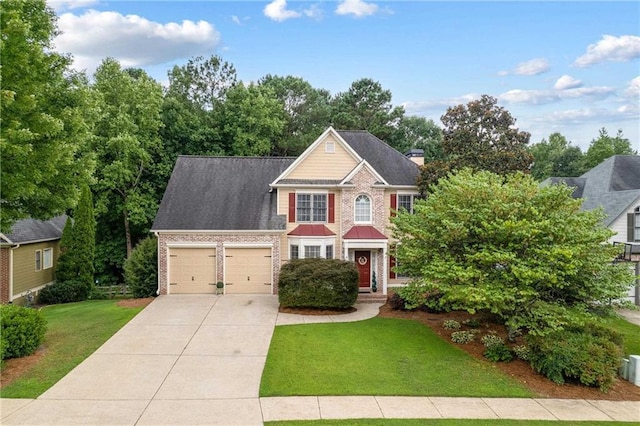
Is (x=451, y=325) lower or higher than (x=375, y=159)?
lower

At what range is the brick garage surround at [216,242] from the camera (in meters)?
20.1

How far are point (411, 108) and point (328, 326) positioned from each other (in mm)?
35544

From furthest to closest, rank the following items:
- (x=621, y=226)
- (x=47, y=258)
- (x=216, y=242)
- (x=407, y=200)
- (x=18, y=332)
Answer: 1. (x=47, y=258)
2. (x=621, y=226)
3. (x=407, y=200)
4. (x=216, y=242)
5. (x=18, y=332)

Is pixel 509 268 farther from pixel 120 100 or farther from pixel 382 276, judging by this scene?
pixel 120 100

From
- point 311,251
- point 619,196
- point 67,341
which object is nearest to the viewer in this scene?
point 67,341

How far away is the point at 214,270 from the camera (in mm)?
20391

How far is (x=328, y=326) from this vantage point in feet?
50.3

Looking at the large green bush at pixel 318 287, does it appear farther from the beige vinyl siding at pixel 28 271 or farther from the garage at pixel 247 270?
the beige vinyl siding at pixel 28 271

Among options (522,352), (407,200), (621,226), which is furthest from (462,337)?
(621,226)

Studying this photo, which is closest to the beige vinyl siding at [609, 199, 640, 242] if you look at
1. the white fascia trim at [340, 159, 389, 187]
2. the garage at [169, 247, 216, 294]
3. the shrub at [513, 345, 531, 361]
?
the white fascia trim at [340, 159, 389, 187]

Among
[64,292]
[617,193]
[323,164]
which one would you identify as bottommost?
[64,292]

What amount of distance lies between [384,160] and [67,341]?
16.8 metres

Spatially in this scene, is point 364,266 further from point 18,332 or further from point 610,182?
point 610,182

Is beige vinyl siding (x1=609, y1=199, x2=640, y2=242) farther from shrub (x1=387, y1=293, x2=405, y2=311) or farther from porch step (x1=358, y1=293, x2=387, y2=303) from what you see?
shrub (x1=387, y1=293, x2=405, y2=311)
